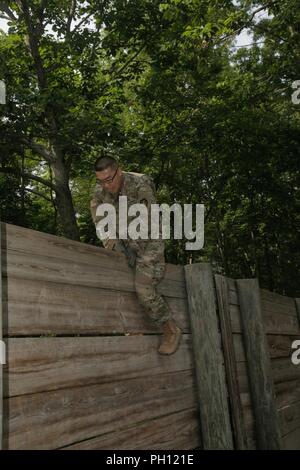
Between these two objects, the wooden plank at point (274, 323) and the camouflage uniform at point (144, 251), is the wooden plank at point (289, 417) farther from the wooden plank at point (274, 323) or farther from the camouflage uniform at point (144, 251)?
the camouflage uniform at point (144, 251)

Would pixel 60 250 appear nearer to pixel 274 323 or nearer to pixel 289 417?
pixel 274 323

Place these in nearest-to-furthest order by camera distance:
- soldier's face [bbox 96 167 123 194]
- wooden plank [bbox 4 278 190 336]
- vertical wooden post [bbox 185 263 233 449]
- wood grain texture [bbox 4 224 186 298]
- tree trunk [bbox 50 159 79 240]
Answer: wooden plank [bbox 4 278 190 336], wood grain texture [bbox 4 224 186 298], vertical wooden post [bbox 185 263 233 449], soldier's face [bbox 96 167 123 194], tree trunk [bbox 50 159 79 240]

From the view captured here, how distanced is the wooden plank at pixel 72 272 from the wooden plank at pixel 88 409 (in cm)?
61

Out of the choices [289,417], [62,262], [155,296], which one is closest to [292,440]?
[289,417]

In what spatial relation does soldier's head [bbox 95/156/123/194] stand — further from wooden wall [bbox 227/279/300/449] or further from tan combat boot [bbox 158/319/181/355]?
wooden wall [bbox 227/279/300/449]

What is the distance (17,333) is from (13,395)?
0.95 ft

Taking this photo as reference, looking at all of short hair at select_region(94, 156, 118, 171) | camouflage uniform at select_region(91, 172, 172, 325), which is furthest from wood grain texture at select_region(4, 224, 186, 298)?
short hair at select_region(94, 156, 118, 171)

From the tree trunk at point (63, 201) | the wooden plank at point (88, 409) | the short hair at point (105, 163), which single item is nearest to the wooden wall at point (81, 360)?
the wooden plank at point (88, 409)

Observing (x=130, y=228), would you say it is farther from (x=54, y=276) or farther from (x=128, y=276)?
(x=54, y=276)

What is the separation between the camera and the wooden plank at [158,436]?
9.09ft

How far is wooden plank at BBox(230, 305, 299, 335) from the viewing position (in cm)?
478

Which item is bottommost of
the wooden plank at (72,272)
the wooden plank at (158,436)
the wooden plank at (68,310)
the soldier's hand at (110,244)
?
the wooden plank at (158,436)

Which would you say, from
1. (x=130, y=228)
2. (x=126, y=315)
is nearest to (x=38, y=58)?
(x=130, y=228)

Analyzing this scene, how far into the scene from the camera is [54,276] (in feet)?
9.08
